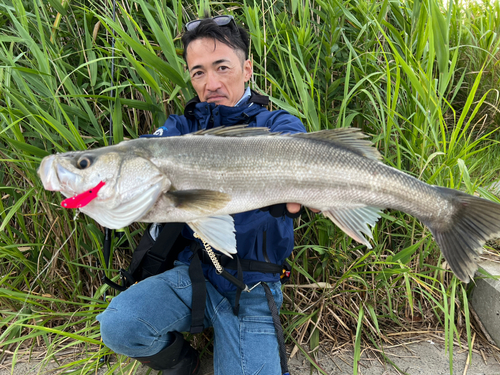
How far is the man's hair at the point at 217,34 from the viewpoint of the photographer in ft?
7.06

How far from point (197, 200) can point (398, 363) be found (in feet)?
5.58

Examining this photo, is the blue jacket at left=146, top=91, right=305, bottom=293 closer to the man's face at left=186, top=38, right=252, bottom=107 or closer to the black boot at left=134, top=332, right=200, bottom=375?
the man's face at left=186, top=38, right=252, bottom=107

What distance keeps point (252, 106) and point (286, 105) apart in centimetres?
25

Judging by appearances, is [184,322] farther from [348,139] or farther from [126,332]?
[348,139]

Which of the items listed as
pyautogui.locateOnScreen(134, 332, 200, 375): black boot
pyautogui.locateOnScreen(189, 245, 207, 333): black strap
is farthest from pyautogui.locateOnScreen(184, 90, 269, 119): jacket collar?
pyautogui.locateOnScreen(134, 332, 200, 375): black boot

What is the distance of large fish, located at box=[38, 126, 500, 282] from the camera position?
1.54m

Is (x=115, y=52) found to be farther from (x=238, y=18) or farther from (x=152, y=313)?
(x=152, y=313)

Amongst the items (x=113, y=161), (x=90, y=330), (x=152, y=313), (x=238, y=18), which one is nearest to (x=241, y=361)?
(x=152, y=313)

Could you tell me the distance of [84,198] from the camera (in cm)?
148

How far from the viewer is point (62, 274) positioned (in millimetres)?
2527

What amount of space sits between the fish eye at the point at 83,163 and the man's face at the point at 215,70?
91 cm

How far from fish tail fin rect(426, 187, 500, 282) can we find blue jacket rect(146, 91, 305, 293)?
0.81m

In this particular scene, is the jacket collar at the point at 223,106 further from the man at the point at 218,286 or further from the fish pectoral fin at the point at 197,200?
the fish pectoral fin at the point at 197,200

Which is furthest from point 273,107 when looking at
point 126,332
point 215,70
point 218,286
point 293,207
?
point 126,332
